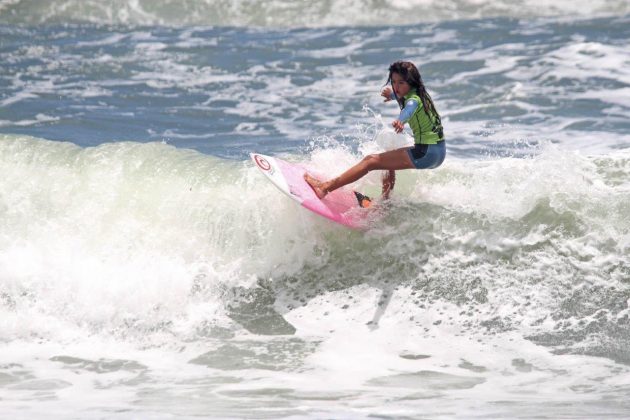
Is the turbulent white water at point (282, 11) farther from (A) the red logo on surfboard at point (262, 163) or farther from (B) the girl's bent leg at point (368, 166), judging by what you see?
(B) the girl's bent leg at point (368, 166)

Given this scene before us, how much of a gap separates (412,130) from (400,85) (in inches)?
14.9

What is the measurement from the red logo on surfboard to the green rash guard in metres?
1.31

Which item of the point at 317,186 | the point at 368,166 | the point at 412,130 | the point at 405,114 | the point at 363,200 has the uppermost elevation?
the point at 405,114

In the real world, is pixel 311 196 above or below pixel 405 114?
below

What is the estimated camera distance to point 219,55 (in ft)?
55.9

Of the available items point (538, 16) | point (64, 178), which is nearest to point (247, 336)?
point (64, 178)

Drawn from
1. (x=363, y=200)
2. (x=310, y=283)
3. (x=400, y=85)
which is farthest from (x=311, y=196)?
(x=400, y=85)

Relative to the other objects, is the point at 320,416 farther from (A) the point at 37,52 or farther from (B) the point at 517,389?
(A) the point at 37,52

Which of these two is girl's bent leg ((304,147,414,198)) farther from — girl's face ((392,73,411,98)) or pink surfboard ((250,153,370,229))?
girl's face ((392,73,411,98))

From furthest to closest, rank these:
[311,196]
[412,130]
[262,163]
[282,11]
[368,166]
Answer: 1. [282,11]
2. [262,163]
3. [311,196]
4. [368,166]
5. [412,130]

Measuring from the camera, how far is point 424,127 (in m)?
7.78

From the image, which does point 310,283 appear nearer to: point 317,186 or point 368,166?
point 317,186

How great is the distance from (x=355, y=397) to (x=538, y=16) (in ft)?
45.2

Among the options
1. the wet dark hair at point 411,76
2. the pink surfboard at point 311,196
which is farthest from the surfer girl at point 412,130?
the pink surfboard at point 311,196
